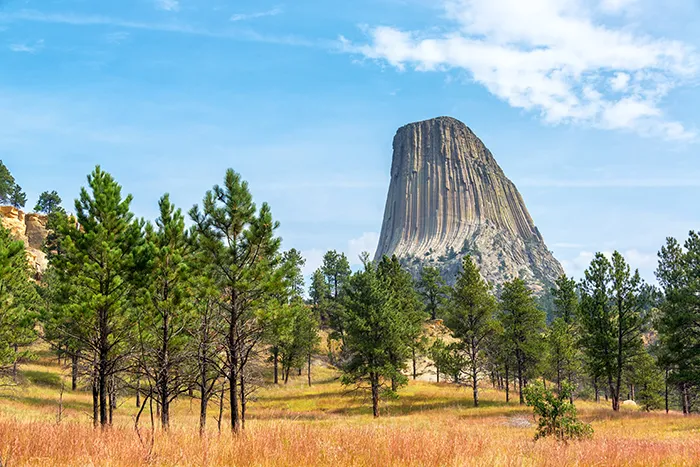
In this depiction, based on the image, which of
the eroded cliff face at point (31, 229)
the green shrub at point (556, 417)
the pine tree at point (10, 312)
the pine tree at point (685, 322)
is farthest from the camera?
the eroded cliff face at point (31, 229)

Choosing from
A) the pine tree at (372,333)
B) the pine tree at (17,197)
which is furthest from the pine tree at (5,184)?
→ the pine tree at (372,333)

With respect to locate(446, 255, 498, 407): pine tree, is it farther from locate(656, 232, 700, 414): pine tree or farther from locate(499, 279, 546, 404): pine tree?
locate(656, 232, 700, 414): pine tree

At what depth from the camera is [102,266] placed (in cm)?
2000

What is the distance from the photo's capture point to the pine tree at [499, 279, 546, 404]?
132ft

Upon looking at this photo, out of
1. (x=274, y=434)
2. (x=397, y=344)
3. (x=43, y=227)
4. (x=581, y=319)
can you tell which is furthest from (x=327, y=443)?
(x=43, y=227)

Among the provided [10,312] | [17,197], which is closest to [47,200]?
[17,197]

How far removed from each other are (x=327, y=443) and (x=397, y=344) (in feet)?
99.7

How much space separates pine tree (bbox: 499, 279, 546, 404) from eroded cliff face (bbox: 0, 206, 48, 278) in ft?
242

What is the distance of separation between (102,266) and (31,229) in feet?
275

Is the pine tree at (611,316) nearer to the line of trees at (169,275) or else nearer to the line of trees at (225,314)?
the line of trees at (225,314)

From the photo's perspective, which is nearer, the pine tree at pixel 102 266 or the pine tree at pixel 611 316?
the pine tree at pixel 102 266

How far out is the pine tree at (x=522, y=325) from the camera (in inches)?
1582

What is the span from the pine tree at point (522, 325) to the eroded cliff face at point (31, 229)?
242 ft

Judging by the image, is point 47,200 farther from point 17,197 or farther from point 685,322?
point 685,322
